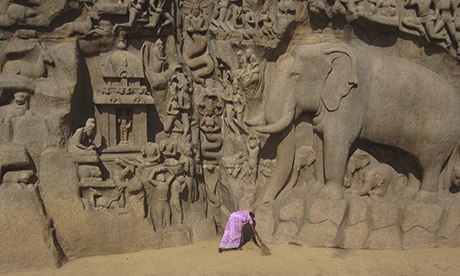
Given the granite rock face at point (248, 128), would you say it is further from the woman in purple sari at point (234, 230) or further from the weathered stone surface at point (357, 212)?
the woman in purple sari at point (234, 230)

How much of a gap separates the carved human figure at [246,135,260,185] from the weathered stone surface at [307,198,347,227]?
3.73 ft

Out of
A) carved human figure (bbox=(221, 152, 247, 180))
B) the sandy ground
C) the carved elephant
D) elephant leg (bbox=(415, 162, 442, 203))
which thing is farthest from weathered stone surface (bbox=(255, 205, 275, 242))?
elephant leg (bbox=(415, 162, 442, 203))

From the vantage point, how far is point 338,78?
7.52 meters

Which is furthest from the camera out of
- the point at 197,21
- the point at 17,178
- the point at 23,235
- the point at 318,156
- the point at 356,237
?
the point at 197,21

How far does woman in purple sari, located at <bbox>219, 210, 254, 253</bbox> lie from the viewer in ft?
24.9

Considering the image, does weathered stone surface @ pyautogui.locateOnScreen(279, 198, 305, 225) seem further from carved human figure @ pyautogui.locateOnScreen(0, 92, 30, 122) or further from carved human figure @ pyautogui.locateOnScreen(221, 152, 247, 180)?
carved human figure @ pyautogui.locateOnScreen(0, 92, 30, 122)

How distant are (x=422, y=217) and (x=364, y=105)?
1928mm

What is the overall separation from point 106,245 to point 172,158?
1.76m

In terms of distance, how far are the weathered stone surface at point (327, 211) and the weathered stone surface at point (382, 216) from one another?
0.48 meters

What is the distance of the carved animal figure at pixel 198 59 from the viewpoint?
879 cm

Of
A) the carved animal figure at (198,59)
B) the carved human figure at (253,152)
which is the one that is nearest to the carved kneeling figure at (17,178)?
the carved animal figure at (198,59)

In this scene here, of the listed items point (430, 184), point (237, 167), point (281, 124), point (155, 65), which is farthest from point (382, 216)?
point (155, 65)

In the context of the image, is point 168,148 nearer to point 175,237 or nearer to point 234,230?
point 175,237

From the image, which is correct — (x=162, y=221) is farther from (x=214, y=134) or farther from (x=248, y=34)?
(x=248, y=34)
